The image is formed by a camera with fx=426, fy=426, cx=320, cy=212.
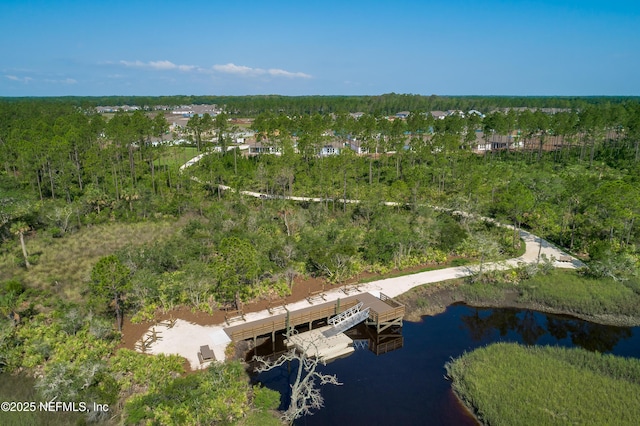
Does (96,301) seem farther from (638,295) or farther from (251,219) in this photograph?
(638,295)

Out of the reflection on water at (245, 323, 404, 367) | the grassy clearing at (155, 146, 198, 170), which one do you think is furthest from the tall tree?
the grassy clearing at (155, 146, 198, 170)

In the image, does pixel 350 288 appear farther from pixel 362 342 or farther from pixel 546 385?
pixel 546 385

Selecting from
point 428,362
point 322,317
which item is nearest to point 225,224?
point 322,317

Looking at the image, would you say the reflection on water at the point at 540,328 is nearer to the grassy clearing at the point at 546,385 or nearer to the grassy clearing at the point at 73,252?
the grassy clearing at the point at 546,385

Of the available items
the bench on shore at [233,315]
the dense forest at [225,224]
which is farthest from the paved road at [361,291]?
the dense forest at [225,224]

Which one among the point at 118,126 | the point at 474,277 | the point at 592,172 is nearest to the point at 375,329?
the point at 474,277
